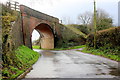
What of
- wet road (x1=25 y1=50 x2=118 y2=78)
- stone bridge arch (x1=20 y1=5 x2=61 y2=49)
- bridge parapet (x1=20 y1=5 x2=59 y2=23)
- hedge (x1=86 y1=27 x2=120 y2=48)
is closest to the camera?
wet road (x1=25 y1=50 x2=118 y2=78)

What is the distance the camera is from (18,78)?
21.6ft

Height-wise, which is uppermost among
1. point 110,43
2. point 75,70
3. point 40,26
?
point 40,26

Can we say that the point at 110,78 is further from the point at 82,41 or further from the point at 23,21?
the point at 82,41

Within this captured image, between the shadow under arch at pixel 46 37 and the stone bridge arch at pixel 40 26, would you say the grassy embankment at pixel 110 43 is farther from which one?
the shadow under arch at pixel 46 37

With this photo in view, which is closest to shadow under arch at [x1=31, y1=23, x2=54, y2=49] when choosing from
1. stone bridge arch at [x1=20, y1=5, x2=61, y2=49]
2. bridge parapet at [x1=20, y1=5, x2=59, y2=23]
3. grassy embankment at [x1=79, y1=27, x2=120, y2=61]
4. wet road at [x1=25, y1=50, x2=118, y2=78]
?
stone bridge arch at [x1=20, y1=5, x2=61, y2=49]

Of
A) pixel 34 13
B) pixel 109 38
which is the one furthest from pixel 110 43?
pixel 34 13

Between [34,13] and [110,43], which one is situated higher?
[34,13]

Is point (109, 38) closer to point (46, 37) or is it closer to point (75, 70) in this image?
point (75, 70)

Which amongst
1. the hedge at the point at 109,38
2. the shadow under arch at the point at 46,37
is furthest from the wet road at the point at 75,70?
the shadow under arch at the point at 46,37

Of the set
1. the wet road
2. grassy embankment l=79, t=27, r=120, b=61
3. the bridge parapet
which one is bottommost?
the wet road

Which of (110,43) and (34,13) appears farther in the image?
(34,13)

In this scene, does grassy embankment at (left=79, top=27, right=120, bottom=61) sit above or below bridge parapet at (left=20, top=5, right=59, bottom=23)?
below

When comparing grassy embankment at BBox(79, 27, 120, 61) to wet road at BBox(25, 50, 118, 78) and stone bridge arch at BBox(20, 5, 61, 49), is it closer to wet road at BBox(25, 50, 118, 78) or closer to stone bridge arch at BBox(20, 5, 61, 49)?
wet road at BBox(25, 50, 118, 78)

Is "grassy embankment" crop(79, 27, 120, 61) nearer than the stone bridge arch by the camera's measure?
Yes
